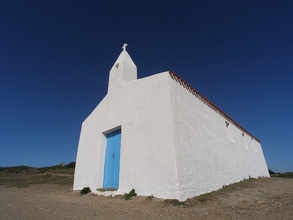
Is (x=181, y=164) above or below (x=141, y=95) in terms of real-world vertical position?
below

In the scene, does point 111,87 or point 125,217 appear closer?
point 125,217

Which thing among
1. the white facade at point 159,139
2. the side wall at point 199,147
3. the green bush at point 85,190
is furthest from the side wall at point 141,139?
the side wall at point 199,147

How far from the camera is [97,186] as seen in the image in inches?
319

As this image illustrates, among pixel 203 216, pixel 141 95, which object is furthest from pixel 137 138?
pixel 203 216

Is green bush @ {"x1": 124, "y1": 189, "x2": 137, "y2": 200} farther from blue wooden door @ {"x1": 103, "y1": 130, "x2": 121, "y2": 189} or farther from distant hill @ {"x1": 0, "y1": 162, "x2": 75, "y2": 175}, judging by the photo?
distant hill @ {"x1": 0, "y1": 162, "x2": 75, "y2": 175}

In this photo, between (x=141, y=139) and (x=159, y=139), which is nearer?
(x=159, y=139)

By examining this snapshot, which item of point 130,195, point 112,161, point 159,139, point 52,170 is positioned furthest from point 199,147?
point 52,170

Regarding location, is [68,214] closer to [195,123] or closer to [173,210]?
[173,210]

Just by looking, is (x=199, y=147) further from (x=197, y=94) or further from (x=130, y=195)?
→ (x=130, y=195)

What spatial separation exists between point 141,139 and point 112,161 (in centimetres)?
219

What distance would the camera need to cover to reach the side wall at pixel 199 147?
5863 mm

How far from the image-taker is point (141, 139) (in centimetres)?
659

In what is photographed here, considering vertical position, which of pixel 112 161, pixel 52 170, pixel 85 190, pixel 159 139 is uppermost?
pixel 52 170

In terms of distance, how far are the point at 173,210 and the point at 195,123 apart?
366cm
